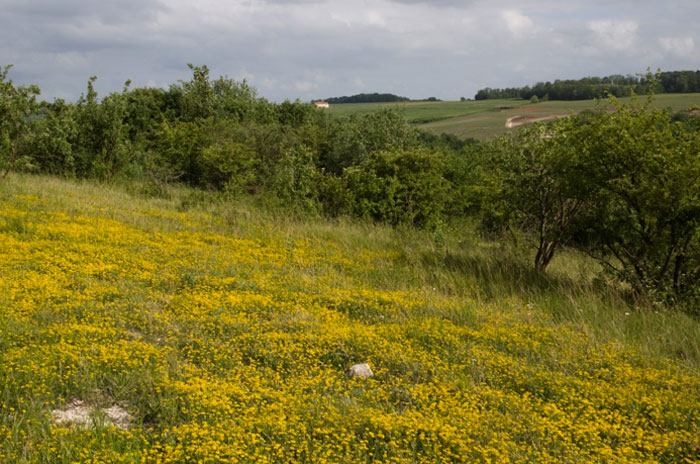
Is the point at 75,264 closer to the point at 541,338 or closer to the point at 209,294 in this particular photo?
the point at 209,294

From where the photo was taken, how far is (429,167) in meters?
15.3

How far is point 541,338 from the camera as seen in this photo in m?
6.54

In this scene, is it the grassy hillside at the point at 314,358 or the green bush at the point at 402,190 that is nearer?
the grassy hillside at the point at 314,358

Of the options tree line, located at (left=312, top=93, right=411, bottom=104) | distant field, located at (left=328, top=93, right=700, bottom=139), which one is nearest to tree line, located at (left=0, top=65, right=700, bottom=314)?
distant field, located at (left=328, top=93, right=700, bottom=139)

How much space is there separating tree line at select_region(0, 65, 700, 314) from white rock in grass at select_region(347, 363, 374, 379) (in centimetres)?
508

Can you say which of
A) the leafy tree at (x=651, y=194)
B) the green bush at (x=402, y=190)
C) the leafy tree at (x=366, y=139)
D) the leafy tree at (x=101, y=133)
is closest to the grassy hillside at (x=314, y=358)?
the leafy tree at (x=651, y=194)

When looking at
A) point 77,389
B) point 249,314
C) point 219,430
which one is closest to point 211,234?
point 249,314

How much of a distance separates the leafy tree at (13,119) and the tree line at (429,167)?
1.5 inches

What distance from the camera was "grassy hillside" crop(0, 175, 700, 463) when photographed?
4.13 m

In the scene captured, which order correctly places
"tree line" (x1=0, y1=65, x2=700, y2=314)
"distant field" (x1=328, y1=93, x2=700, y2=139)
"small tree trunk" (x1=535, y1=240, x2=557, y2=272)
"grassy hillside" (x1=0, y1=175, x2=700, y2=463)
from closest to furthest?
"grassy hillside" (x1=0, y1=175, x2=700, y2=463)
"tree line" (x1=0, y1=65, x2=700, y2=314)
"small tree trunk" (x1=535, y1=240, x2=557, y2=272)
"distant field" (x1=328, y1=93, x2=700, y2=139)

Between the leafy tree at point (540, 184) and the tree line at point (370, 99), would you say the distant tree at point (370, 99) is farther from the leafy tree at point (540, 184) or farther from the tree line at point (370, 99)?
the leafy tree at point (540, 184)

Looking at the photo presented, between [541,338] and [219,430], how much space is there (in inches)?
163

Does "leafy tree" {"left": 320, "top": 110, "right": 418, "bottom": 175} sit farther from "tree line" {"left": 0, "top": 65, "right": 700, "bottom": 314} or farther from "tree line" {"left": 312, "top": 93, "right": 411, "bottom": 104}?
"tree line" {"left": 312, "top": 93, "right": 411, "bottom": 104}

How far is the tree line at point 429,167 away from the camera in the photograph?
8.38m
